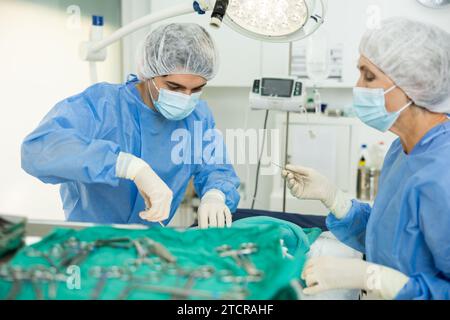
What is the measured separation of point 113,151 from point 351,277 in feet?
2.38

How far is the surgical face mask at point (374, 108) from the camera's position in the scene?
1.30m

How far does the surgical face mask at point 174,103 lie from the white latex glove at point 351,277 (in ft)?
2.26

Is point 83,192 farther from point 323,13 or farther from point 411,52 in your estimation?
point 411,52

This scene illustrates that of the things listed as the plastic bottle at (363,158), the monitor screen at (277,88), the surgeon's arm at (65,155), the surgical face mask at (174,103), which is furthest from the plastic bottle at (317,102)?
the surgeon's arm at (65,155)

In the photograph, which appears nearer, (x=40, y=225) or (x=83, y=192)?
(x=40, y=225)

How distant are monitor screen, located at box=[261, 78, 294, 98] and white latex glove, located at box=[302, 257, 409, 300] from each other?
1310 mm

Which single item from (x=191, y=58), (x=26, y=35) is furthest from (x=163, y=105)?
Result: (x=26, y=35)

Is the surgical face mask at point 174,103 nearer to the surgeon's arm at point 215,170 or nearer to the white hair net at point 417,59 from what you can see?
the surgeon's arm at point 215,170

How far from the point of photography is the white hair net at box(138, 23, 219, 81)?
61.8 inches

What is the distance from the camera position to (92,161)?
53.3 inches

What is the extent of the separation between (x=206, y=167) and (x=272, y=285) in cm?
99

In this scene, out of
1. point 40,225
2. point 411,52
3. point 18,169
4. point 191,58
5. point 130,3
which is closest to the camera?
point 40,225

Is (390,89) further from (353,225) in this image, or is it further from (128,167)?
(128,167)

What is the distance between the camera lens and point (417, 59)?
48.8 inches
